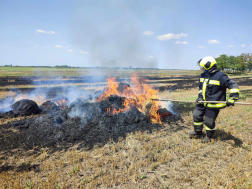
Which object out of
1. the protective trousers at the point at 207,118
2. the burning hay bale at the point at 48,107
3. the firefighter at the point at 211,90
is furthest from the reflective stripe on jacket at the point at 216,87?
the burning hay bale at the point at 48,107

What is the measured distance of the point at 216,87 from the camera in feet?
16.1

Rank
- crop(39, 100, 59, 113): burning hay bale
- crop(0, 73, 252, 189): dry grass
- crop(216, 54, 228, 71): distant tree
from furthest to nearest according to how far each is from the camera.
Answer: crop(216, 54, 228, 71): distant tree < crop(39, 100, 59, 113): burning hay bale < crop(0, 73, 252, 189): dry grass

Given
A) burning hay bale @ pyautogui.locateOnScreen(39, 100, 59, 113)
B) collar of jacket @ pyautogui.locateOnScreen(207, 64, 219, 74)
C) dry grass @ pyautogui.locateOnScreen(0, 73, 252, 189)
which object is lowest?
dry grass @ pyautogui.locateOnScreen(0, 73, 252, 189)

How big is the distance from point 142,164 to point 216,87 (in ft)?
11.6

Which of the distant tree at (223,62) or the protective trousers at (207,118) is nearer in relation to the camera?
the protective trousers at (207,118)

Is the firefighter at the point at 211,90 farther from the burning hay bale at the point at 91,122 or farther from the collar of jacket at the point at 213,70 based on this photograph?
the burning hay bale at the point at 91,122

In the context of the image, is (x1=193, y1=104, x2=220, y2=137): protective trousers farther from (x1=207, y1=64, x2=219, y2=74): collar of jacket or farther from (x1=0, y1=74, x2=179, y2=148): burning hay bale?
(x1=0, y1=74, x2=179, y2=148): burning hay bale

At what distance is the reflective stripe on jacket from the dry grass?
165cm

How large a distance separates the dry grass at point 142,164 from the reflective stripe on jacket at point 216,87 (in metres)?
1.65

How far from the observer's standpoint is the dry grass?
11.6 feet

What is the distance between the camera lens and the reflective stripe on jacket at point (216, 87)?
4.60 m

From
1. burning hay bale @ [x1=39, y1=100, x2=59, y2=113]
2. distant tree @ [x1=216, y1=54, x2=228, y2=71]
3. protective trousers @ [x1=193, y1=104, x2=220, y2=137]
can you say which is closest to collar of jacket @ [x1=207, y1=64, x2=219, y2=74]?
protective trousers @ [x1=193, y1=104, x2=220, y2=137]

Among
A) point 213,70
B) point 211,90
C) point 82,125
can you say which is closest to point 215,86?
point 211,90

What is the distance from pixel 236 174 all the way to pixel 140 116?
4770 mm
